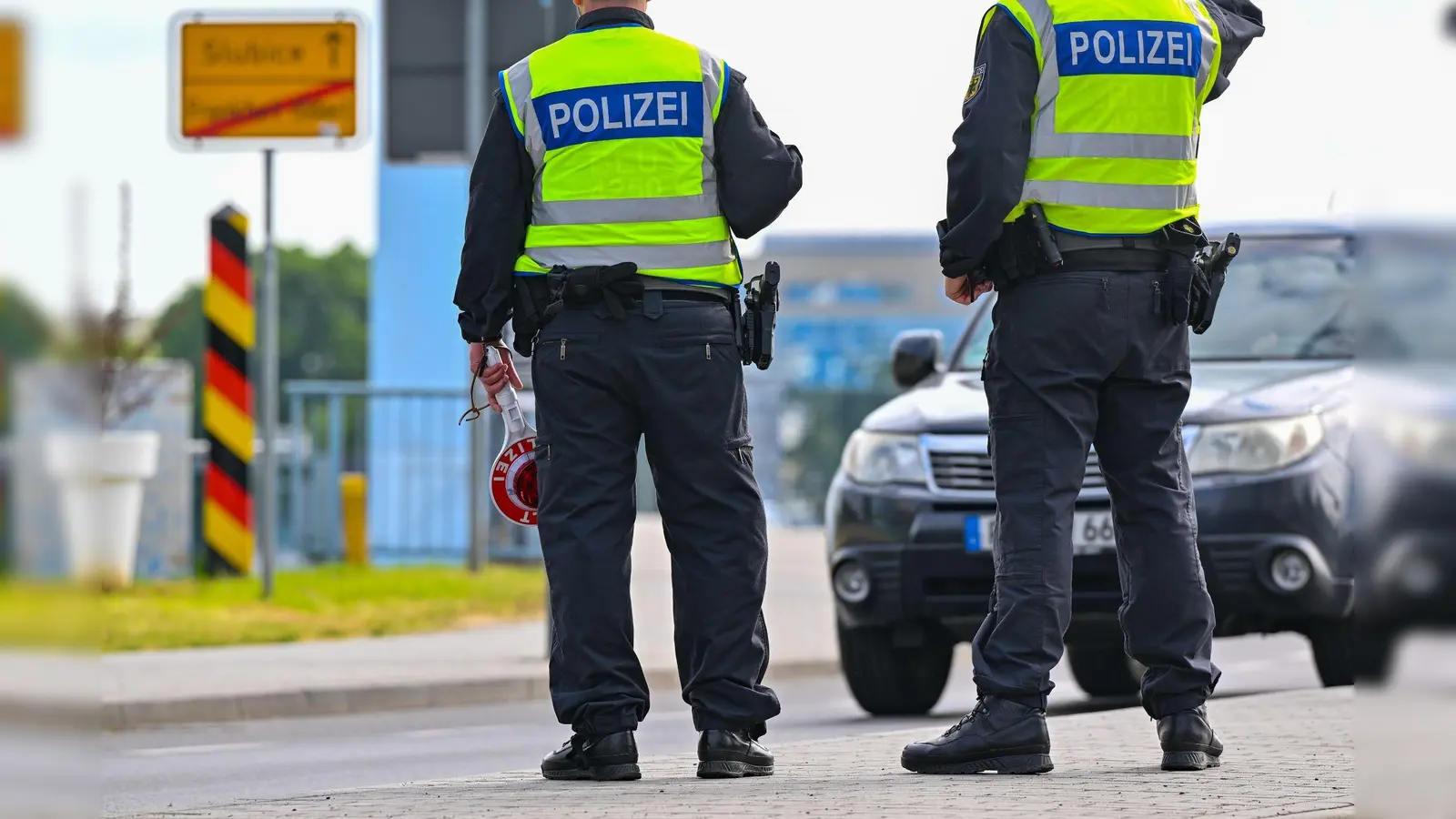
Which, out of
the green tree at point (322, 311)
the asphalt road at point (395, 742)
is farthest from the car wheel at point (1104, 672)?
the green tree at point (322, 311)

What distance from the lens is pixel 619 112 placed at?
16.0 ft

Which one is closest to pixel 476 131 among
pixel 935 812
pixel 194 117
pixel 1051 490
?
pixel 194 117

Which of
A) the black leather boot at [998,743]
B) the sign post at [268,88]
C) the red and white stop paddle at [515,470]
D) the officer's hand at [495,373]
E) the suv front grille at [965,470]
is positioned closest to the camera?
the black leather boot at [998,743]

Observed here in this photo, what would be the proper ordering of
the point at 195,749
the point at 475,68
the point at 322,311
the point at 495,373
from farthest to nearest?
the point at 322,311
the point at 475,68
the point at 195,749
the point at 495,373

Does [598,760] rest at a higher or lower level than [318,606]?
higher

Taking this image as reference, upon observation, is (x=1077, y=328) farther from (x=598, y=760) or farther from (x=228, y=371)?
(x=228, y=371)

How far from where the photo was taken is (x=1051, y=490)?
477 cm

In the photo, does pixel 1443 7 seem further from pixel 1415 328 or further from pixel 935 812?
pixel 935 812

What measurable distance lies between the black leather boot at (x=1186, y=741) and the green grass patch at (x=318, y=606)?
5.74 m

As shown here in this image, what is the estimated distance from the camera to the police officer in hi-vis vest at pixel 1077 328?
4.73m

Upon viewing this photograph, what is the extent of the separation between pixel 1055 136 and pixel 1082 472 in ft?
2.47

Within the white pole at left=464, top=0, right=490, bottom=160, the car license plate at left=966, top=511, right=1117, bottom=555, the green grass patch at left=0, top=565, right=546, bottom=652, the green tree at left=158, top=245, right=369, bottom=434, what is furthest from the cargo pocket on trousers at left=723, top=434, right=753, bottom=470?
the green tree at left=158, top=245, right=369, bottom=434

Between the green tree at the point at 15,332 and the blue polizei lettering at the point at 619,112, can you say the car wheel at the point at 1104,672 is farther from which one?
the green tree at the point at 15,332

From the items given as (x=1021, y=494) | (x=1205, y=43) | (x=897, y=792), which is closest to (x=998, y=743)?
(x=897, y=792)
